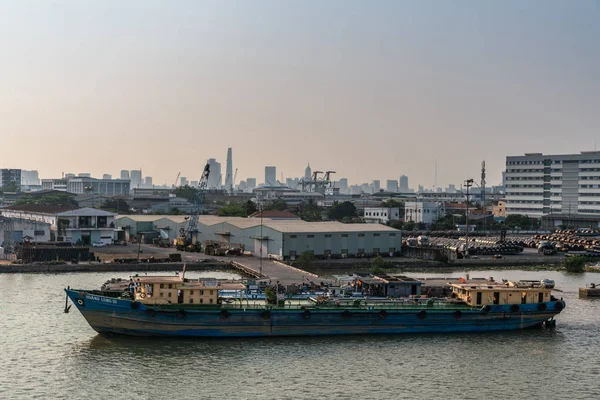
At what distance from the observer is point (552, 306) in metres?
17.2

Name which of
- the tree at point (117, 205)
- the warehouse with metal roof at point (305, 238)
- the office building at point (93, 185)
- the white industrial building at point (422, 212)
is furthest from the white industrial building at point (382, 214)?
the office building at point (93, 185)

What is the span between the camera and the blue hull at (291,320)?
15359 mm

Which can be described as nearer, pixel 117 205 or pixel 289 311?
pixel 289 311

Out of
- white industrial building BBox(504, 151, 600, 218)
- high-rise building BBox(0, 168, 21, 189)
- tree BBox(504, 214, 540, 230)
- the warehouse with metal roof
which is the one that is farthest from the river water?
high-rise building BBox(0, 168, 21, 189)

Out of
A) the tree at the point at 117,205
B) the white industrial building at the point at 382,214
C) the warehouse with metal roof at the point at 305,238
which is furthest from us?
the tree at the point at 117,205

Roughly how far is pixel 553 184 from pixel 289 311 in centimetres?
4995

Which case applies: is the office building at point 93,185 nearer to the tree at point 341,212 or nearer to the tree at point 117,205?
the tree at point 117,205

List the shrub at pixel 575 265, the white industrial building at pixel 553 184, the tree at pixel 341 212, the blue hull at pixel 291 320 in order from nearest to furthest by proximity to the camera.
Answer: the blue hull at pixel 291 320 → the shrub at pixel 575 265 → the white industrial building at pixel 553 184 → the tree at pixel 341 212

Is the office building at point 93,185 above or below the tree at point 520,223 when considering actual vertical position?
above

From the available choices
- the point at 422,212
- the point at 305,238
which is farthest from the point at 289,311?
the point at 422,212

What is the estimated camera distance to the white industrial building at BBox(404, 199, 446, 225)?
58469mm

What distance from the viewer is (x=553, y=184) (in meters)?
60.8

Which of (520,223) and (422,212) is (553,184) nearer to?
(520,223)

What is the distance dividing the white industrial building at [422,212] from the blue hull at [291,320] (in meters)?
41.0
